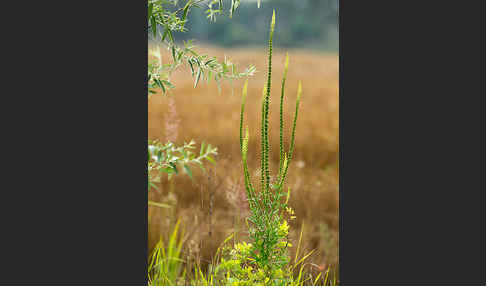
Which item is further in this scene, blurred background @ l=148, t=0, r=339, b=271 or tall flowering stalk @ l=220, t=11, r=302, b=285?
blurred background @ l=148, t=0, r=339, b=271

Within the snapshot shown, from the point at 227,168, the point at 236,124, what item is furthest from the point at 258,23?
the point at 236,124

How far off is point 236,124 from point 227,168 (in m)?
0.97

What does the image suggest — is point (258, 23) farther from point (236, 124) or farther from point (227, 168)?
point (236, 124)

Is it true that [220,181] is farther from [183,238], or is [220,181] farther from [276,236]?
[276,236]

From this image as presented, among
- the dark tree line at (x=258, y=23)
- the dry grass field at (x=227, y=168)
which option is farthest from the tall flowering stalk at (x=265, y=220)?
the dark tree line at (x=258, y=23)

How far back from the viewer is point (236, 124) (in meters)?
4.16

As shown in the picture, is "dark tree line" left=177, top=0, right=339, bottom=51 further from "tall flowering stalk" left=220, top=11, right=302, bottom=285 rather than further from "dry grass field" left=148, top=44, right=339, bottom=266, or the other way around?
"tall flowering stalk" left=220, top=11, right=302, bottom=285

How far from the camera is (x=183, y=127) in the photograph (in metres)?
3.60

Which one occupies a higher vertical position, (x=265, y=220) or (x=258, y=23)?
(x=258, y=23)

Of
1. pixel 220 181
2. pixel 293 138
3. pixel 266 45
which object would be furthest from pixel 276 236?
pixel 266 45

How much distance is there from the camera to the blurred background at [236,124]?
288 centimetres

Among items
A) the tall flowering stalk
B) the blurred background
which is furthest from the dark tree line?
the tall flowering stalk

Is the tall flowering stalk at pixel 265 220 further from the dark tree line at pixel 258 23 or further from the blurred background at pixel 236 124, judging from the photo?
the dark tree line at pixel 258 23

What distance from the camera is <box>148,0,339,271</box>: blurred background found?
2881 mm
